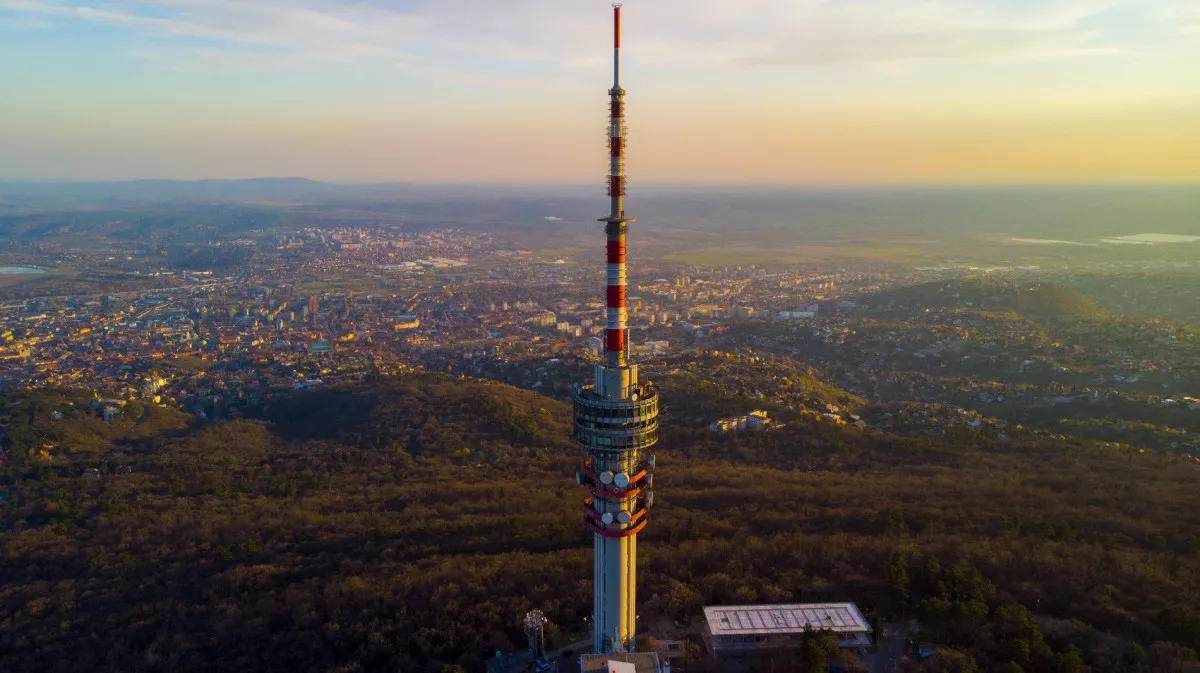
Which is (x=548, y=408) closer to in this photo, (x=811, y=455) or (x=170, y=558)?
(x=811, y=455)

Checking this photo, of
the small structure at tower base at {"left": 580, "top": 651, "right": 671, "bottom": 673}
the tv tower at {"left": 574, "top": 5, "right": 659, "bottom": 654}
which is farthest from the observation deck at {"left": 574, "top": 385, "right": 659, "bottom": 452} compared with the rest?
the small structure at tower base at {"left": 580, "top": 651, "right": 671, "bottom": 673}

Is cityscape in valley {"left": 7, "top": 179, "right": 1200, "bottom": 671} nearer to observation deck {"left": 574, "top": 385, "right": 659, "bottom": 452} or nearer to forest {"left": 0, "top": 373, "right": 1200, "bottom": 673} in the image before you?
forest {"left": 0, "top": 373, "right": 1200, "bottom": 673}

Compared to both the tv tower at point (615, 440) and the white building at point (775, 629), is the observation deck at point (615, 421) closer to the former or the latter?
the tv tower at point (615, 440)

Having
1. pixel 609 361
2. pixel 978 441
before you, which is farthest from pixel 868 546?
pixel 978 441

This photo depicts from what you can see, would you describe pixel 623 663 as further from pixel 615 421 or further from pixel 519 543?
pixel 519 543

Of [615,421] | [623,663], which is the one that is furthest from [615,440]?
[623,663]

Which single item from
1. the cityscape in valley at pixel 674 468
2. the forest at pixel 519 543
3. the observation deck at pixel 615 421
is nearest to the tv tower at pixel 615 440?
the observation deck at pixel 615 421
